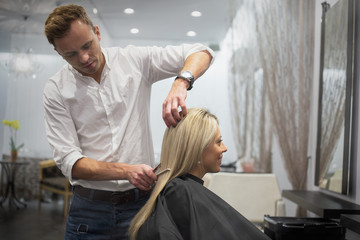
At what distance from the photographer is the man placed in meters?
1.48

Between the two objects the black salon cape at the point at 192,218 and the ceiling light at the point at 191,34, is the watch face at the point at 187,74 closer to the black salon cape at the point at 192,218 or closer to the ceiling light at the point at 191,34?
the black salon cape at the point at 192,218

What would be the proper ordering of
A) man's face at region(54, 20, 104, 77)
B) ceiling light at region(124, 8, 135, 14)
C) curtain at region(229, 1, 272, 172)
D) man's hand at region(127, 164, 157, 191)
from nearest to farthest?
man's hand at region(127, 164, 157, 191)
man's face at region(54, 20, 104, 77)
curtain at region(229, 1, 272, 172)
ceiling light at region(124, 8, 135, 14)

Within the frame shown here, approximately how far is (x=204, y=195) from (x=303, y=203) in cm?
159

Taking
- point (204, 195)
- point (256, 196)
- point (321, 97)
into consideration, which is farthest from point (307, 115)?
point (204, 195)

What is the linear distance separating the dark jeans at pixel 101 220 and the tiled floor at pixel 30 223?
271cm

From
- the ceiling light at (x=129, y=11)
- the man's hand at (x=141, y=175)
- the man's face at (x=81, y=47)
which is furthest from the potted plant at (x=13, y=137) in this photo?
the man's hand at (x=141, y=175)

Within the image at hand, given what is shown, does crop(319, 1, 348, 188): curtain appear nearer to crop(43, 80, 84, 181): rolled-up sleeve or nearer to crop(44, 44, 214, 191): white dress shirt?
crop(44, 44, 214, 191): white dress shirt

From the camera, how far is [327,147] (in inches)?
127

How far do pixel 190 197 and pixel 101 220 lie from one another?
1.23 feet

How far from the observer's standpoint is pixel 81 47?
1.46 metres

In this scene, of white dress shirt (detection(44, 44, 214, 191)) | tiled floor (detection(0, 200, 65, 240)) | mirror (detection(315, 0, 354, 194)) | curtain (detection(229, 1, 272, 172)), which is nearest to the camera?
white dress shirt (detection(44, 44, 214, 191))

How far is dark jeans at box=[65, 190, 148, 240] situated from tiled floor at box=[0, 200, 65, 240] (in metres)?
2.71

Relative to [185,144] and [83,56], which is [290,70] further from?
[83,56]

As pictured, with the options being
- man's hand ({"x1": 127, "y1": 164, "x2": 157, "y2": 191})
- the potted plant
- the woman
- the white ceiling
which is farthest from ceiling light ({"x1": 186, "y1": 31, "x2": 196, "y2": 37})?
man's hand ({"x1": 127, "y1": 164, "x2": 157, "y2": 191})
